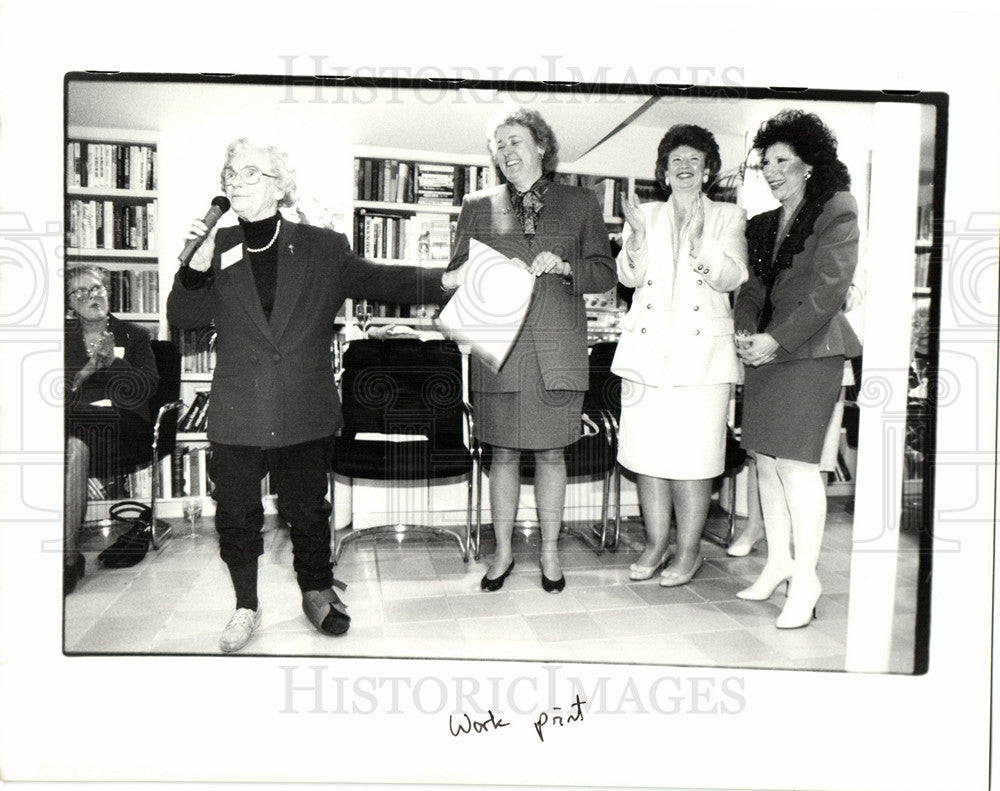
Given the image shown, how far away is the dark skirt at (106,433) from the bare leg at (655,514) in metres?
1.17

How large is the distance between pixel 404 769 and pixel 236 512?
2.27 feet

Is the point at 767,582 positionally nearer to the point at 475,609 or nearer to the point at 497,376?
the point at 475,609

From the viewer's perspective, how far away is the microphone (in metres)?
1.36

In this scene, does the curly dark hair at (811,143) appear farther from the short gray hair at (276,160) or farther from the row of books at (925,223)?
the short gray hair at (276,160)

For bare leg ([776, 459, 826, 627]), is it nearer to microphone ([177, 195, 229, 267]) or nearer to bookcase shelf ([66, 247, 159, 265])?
microphone ([177, 195, 229, 267])

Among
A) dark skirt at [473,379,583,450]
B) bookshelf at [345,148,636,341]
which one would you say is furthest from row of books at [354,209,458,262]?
dark skirt at [473,379,583,450]

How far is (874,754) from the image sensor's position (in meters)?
1.38

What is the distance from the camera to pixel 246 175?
1.36 meters

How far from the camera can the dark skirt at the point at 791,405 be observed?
56.0 inches

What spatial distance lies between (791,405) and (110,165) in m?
1.61

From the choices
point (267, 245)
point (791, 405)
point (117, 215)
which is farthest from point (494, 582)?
point (117, 215)

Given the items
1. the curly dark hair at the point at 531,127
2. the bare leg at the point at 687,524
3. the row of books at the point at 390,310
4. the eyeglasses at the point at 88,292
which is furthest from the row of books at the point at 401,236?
the bare leg at the point at 687,524

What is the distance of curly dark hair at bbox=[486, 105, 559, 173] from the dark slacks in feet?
2.63

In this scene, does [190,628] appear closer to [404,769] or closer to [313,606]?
[313,606]
